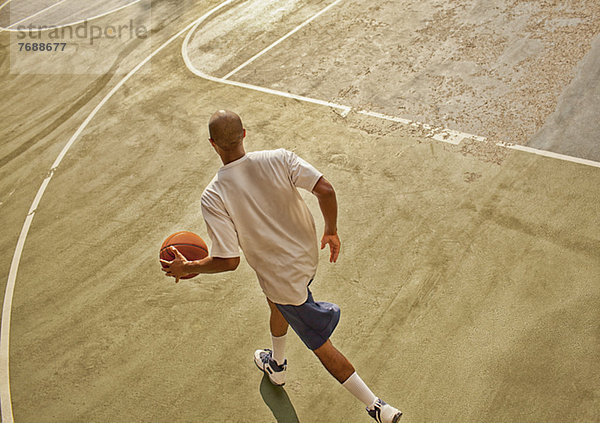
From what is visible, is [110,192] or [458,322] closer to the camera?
[458,322]

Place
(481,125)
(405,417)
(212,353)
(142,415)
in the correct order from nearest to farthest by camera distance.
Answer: (405,417), (142,415), (212,353), (481,125)

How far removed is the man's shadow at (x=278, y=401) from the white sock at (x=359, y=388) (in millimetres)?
743

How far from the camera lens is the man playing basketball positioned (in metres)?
3.89

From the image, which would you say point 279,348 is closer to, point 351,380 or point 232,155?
point 351,380

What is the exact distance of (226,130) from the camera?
3.85 m

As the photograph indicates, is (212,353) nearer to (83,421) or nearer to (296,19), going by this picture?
(83,421)

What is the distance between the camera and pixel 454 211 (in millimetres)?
6668

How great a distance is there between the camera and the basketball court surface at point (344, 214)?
516cm

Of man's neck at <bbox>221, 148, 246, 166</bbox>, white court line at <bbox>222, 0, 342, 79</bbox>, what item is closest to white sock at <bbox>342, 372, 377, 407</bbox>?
man's neck at <bbox>221, 148, 246, 166</bbox>

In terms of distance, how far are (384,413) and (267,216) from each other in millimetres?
1818

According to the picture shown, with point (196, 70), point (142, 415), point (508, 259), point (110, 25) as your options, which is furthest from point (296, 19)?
point (142, 415)

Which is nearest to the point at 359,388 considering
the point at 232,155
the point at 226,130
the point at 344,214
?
the point at 232,155

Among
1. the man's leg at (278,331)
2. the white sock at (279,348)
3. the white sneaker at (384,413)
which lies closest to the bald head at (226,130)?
the man's leg at (278,331)

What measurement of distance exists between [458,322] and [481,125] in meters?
3.55
